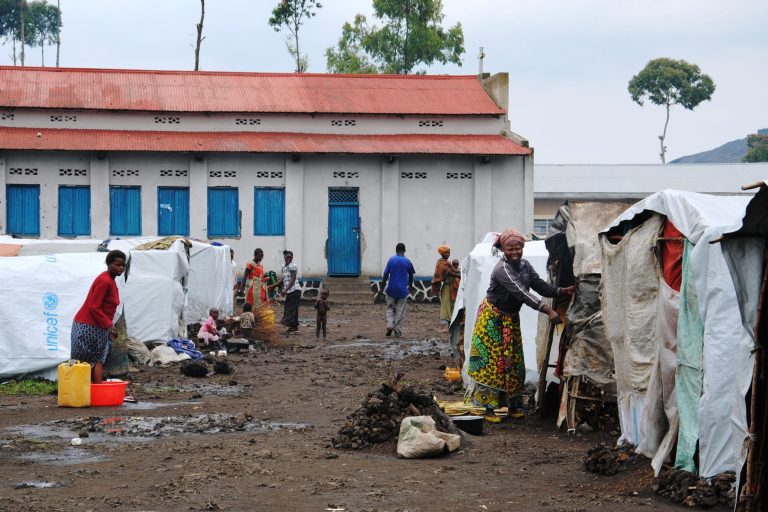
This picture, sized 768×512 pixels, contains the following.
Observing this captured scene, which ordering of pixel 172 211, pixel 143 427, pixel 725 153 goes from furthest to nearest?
pixel 725 153 < pixel 172 211 < pixel 143 427

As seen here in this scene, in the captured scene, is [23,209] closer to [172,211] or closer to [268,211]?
[172,211]

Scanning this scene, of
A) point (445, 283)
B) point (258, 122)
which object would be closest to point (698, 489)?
point (445, 283)

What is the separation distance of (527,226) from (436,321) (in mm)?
7240

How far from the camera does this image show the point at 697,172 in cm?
4741

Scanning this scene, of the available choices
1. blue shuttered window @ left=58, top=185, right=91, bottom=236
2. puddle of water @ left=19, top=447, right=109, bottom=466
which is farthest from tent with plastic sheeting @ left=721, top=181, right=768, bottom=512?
blue shuttered window @ left=58, top=185, right=91, bottom=236

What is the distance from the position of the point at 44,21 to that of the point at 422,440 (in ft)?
227

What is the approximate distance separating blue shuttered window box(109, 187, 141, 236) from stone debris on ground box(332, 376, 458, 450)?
21059 mm

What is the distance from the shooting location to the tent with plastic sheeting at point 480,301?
1196 centimetres

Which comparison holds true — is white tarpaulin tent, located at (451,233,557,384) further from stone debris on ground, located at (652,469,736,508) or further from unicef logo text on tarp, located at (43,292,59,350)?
unicef logo text on tarp, located at (43,292,59,350)

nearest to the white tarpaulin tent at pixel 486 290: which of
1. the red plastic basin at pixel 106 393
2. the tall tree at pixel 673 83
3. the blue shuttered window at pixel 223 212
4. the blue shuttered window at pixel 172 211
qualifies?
the red plastic basin at pixel 106 393

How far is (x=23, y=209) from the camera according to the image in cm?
2898

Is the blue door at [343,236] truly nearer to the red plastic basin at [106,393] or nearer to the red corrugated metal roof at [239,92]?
the red corrugated metal roof at [239,92]

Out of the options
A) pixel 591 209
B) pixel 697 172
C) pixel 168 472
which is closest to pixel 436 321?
pixel 591 209

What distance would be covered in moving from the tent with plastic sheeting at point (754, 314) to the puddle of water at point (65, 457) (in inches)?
195
